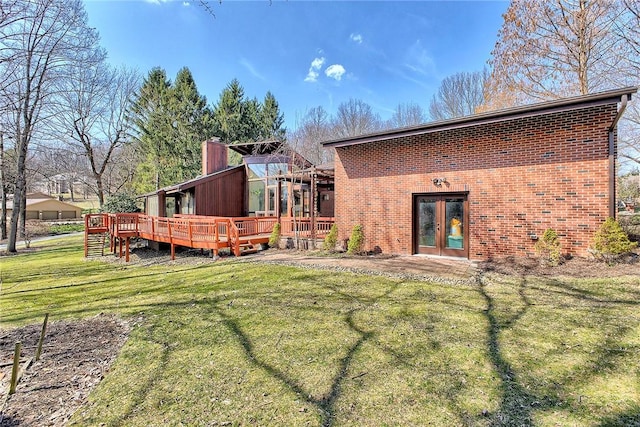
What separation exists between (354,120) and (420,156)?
92.1 feet

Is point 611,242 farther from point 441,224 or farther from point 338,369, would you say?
point 338,369

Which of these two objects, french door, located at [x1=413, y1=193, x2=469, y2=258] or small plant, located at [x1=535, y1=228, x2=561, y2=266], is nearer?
small plant, located at [x1=535, y1=228, x2=561, y2=266]

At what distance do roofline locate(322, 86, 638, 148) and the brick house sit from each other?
0.07 feet

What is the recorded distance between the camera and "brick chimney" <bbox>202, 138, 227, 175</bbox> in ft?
57.7

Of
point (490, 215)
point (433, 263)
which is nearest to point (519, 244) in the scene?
point (490, 215)

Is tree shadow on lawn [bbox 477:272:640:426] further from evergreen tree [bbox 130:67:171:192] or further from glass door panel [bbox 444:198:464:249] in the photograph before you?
evergreen tree [bbox 130:67:171:192]

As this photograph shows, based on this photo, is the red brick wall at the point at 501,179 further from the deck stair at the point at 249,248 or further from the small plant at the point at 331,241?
the deck stair at the point at 249,248

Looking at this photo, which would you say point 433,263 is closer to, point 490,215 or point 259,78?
point 490,215

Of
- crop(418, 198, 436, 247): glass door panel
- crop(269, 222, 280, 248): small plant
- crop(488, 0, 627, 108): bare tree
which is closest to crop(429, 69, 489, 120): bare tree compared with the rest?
crop(488, 0, 627, 108): bare tree

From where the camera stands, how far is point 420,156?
358 inches

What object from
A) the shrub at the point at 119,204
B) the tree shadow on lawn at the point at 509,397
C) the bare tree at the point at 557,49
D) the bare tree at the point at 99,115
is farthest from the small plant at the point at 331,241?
the bare tree at the point at 99,115

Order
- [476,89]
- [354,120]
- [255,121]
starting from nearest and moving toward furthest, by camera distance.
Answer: [476,89] < [255,121] < [354,120]

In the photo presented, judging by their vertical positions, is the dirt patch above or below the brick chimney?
below

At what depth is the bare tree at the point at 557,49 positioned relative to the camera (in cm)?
1239
